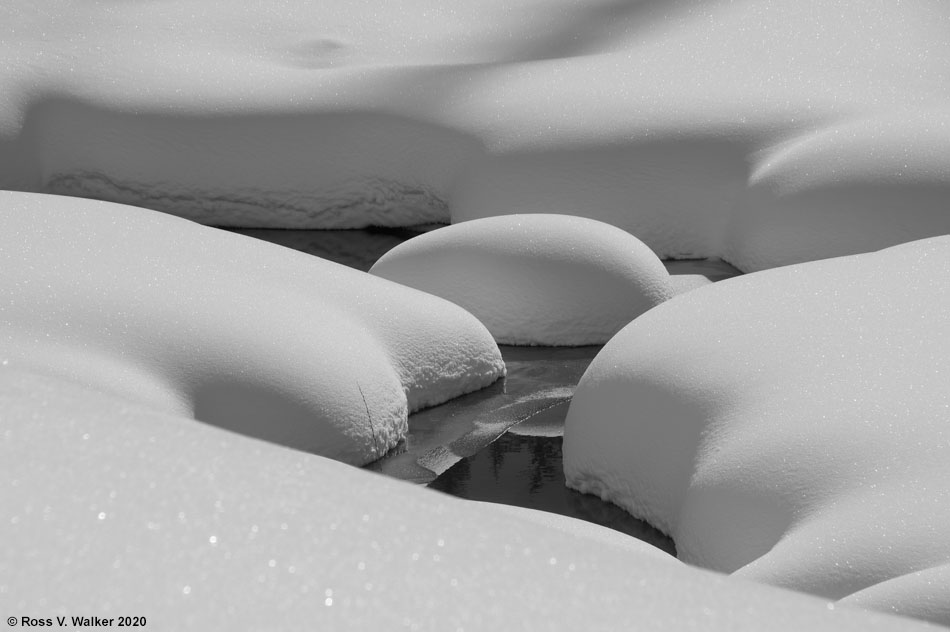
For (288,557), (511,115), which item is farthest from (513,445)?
(511,115)

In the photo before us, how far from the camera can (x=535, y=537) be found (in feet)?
2.36

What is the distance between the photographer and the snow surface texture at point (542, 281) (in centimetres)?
337

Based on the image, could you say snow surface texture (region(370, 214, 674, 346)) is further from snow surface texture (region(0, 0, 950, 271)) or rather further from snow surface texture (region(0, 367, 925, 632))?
snow surface texture (region(0, 367, 925, 632))

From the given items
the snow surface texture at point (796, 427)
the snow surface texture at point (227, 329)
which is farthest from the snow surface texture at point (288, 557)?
the snow surface texture at point (227, 329)

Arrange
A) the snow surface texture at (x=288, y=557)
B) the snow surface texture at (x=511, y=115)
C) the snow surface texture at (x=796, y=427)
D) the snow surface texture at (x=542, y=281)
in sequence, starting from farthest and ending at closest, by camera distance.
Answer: the snow surface texture at (x=511, y=115) → the snow surface texture at (x=542, y=281) → the snow surface texture at (x=796, y=427) → the snow surface texture at (x=288, y=557)

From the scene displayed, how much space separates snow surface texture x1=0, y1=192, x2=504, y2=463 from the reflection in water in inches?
7.8

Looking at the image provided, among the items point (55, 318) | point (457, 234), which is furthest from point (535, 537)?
point (457, 234)

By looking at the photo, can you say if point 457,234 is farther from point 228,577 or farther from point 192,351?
point 228,577

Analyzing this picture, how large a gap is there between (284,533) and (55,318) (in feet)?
6.11

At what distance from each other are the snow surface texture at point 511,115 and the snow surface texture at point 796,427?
138 centimetres

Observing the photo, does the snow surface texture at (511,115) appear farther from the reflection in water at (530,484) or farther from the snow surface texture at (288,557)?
the snow surface texture at (288,557)

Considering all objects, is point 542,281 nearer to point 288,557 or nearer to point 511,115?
point 511,115

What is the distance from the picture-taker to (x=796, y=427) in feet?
6.59

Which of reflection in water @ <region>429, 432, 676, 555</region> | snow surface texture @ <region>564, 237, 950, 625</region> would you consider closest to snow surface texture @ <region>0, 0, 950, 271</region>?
snow surface texture @ <region>564, 237, 950, 625</region>
